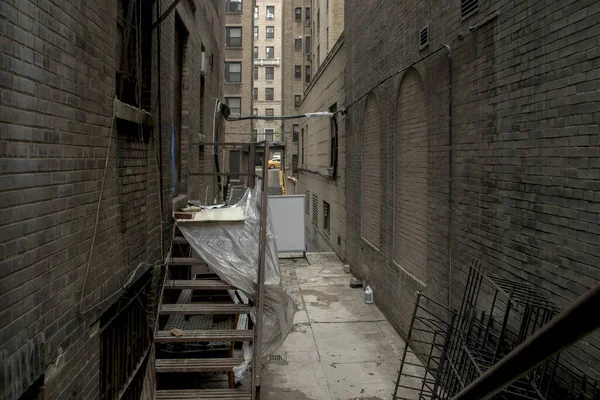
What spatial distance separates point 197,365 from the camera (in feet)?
19.0

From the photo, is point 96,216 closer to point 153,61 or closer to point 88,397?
point 88,397

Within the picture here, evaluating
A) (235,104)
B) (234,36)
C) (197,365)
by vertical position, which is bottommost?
(197,365)

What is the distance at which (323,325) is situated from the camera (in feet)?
31.9

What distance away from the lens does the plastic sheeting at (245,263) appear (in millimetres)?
6652

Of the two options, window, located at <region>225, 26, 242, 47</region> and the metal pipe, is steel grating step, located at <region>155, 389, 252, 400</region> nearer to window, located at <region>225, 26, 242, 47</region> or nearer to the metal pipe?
the metal pipe

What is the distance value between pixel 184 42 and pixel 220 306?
5.34 m

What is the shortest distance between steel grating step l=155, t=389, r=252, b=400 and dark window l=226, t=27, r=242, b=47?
33845 mm

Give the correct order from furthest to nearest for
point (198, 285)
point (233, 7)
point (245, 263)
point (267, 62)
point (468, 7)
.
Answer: point (267, 62)
point (233, 7)
point (245, 263)
point (198, 285)
point (468, 7)

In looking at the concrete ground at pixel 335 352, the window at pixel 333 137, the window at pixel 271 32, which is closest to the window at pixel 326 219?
the window at pixel 333 137

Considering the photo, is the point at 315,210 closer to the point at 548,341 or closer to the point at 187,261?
the point at 187,261

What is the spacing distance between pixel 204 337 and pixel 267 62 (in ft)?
203

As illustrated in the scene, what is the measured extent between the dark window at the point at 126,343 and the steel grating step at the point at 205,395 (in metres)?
0.33

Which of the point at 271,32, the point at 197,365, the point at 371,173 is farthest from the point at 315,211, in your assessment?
the point at 271,32

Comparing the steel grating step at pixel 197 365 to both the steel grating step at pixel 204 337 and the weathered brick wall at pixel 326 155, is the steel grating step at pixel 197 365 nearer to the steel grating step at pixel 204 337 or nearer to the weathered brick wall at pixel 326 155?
the steel grating step at pixel 204 337
